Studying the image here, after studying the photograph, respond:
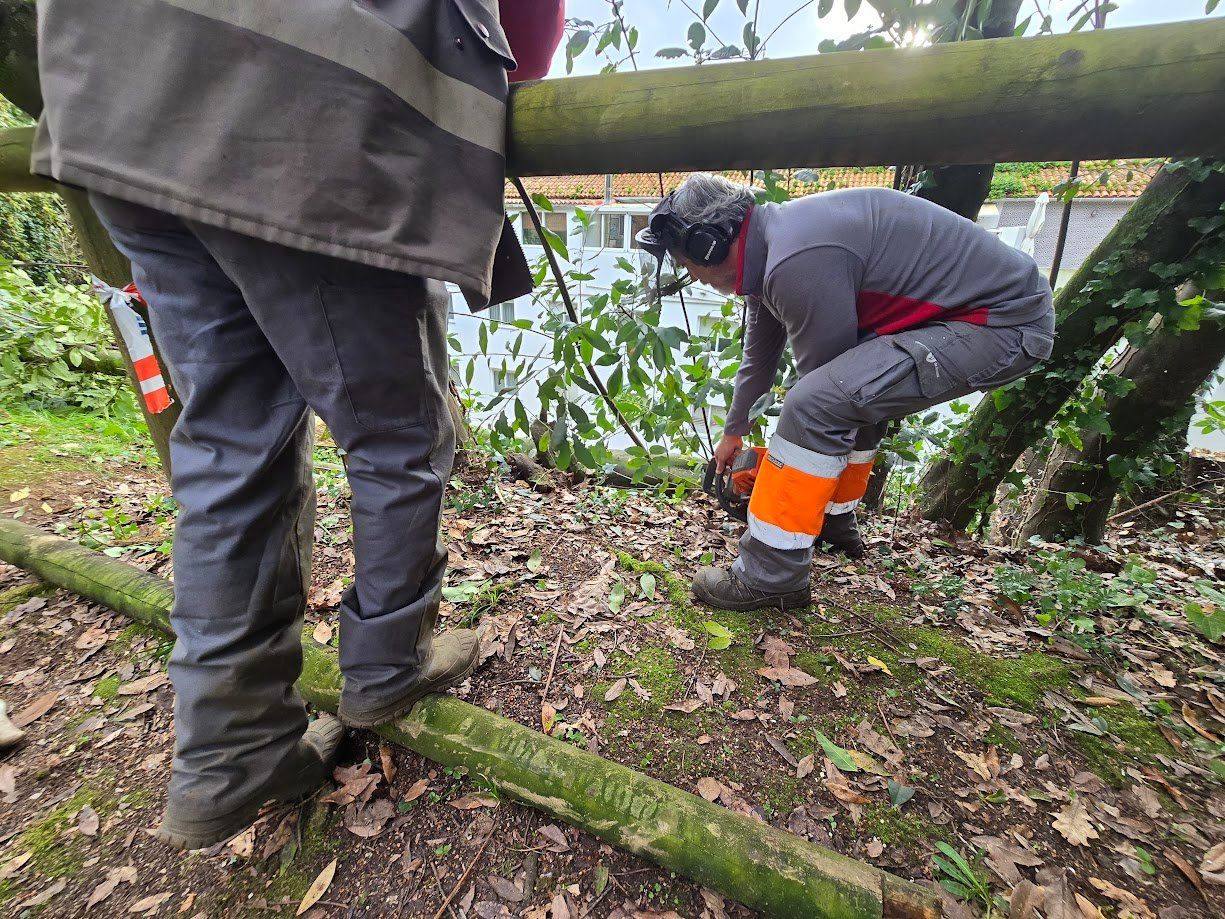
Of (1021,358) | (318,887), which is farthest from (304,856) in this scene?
(1021,358)

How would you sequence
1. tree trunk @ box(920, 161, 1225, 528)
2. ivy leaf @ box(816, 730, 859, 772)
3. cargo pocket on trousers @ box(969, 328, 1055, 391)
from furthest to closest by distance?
1. tree trunk @ box(920, 161, 1225, 528)
2. cargo pocket on trousers @ box(969, 328, 1055, 391)
3. ivy leaf @ box(816, 730, 859, 772)

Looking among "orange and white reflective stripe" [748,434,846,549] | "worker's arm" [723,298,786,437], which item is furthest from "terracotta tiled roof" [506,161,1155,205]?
"orange and white reflective stripe" [748,434,846,549]

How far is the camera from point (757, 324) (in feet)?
7.97

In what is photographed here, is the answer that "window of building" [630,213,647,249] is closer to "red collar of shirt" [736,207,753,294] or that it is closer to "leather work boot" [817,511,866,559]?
"red collar of shirt" [736,207,753,294]

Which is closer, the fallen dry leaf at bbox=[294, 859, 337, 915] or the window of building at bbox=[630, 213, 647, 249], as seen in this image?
the fallen dry leaf at bbox=[294, 859, 337, 915]

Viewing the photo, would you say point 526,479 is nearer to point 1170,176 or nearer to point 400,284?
point 400,284

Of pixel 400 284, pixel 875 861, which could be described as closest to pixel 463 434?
pixel 400 284

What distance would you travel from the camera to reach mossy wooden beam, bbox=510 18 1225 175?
0.69 metres

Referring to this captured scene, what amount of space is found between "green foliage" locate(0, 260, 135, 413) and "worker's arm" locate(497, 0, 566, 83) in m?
5.36

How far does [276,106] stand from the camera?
2.68 feet

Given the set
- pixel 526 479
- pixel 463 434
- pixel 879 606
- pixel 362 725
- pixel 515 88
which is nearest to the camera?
pixel 515 88

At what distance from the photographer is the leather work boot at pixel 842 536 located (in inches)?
101

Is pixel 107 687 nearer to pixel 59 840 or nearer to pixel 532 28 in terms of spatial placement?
pixel 59 840

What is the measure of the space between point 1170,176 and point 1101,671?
7.51 feet
